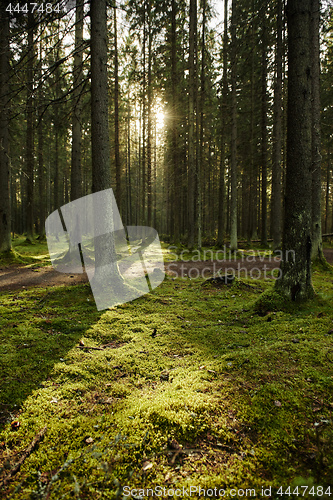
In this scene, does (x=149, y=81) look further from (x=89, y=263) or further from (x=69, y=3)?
(x=89, y=263)

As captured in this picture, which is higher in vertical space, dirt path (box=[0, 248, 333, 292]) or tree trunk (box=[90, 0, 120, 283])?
tree trunk (box=[90, 0, 120, 283])

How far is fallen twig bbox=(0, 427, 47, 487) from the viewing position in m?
1.72

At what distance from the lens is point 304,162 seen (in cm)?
462

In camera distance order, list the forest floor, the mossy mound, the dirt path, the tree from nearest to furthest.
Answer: the forest floor → the tree → the mossy mound → the dirt path

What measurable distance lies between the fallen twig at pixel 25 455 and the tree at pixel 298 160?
4.68 metres

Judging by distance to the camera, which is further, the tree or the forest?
the tree

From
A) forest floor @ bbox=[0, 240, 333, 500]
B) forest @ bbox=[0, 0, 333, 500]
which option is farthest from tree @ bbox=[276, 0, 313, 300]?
forest floor @ bbox=[0, 240, 333, 500]

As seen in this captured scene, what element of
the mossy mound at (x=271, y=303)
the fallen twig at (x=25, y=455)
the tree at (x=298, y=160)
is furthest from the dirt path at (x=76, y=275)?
the fallen twig at (x=25, y=455)

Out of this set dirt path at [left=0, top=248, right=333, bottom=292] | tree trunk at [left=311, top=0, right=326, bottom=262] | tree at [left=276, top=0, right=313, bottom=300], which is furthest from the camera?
tree trunk at [left=311, top=0, right=326, bottom=262]

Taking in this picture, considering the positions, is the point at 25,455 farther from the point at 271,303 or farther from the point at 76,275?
the point at 76,275

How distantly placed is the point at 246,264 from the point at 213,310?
6930mm

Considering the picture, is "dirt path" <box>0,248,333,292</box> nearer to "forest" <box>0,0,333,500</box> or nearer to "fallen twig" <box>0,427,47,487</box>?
"forest" <box>0,0,333,500</box>

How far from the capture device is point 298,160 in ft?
15.2

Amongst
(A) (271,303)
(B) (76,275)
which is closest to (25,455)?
(A) (271,303)
